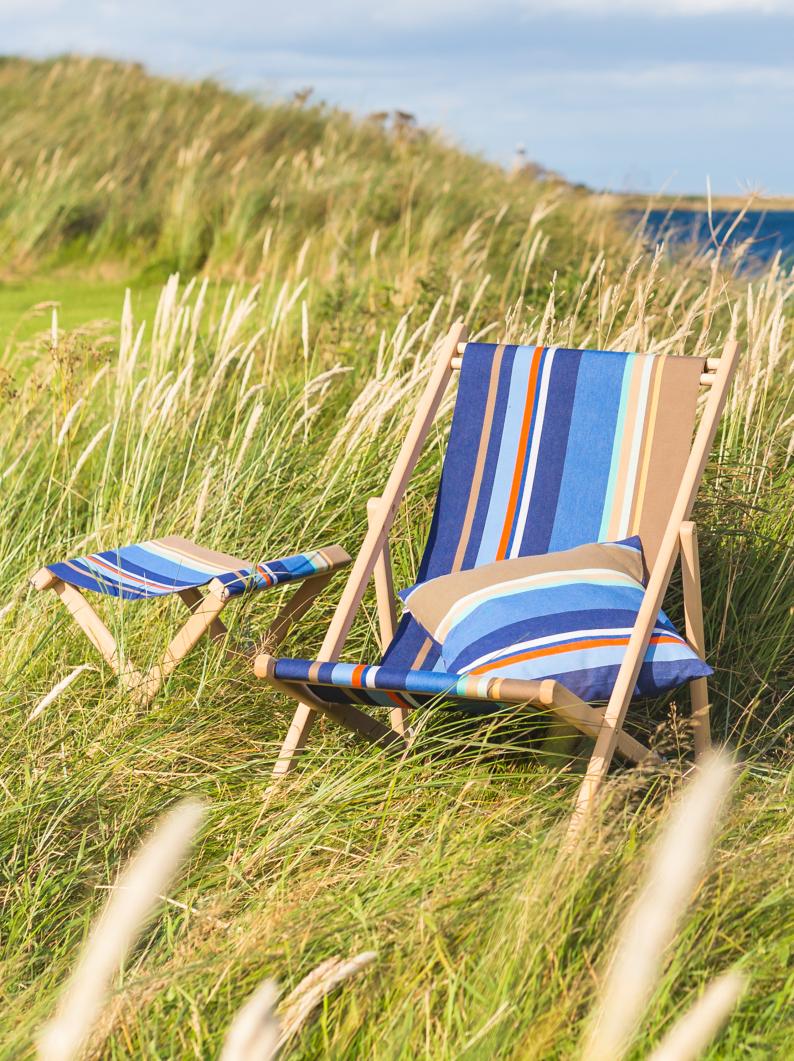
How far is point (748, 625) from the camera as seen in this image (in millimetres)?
3488

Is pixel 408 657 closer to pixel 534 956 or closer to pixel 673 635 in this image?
pixel 673 635

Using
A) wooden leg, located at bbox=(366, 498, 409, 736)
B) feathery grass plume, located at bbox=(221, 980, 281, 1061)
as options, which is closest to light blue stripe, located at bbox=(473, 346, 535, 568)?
wooden leg, located at bbox=(366, 498, 409, 736)

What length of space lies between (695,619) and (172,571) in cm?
128

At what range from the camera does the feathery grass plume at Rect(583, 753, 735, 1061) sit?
4.09 ft

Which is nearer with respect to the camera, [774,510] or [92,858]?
[92,858]

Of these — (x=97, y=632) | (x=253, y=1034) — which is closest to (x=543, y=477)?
(x=97, y=632)

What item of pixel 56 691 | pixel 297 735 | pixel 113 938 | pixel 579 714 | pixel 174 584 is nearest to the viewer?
pixel 113 938

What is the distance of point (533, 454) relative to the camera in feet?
11.0

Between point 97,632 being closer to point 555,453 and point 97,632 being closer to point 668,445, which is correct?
point 555,453

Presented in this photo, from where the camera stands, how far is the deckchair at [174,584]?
2.94 metres

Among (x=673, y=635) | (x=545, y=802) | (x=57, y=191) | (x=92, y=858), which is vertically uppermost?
(x=57, y=191)

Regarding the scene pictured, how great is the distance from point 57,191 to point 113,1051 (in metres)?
9.78

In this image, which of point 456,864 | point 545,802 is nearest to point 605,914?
point 456,864

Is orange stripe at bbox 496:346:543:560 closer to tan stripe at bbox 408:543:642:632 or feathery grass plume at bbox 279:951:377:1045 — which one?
tan stripe at bbox 408:543:642:632
